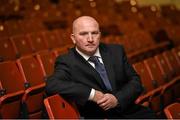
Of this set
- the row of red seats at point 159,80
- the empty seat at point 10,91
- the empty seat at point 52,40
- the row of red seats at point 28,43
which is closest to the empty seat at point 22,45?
the row of red seats at point 28,43

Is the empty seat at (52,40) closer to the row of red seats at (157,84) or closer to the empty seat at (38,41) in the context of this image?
the empty seat at (38,41)

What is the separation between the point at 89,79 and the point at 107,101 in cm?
8

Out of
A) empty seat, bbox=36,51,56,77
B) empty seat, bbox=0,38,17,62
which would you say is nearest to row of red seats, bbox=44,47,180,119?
empty seat, bbox=36,51,56,77

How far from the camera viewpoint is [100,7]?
3.31m

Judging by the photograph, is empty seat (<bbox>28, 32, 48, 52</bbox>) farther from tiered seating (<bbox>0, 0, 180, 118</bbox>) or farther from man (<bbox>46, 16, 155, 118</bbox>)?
man (<bbox>46, 16, 155, 118</bbox>)

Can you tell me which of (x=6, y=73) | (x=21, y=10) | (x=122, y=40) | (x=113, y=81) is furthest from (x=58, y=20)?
(x=113, y=81)

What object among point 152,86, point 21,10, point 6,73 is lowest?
point 152,86

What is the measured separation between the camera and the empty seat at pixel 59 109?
85 cm

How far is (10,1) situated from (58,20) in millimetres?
830

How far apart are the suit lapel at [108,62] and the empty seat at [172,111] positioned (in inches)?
9.6

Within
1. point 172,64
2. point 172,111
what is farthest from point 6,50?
point 172,111

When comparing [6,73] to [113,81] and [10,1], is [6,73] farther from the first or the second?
[10,1]

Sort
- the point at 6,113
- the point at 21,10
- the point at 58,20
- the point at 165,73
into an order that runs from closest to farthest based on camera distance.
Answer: the point at 6,113 → the point at 165,73 → the point at 58,20 → the point at 21,10

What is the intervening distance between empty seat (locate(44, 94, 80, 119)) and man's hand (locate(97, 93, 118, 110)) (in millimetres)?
68
